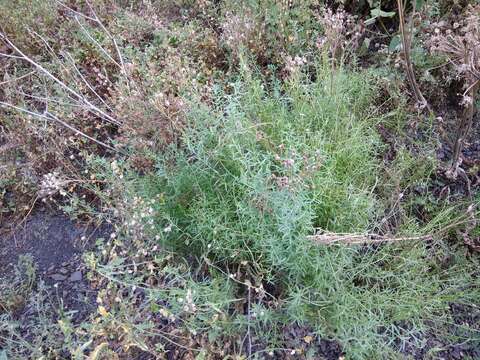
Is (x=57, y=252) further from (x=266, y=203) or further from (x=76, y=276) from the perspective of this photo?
(x=266, y=203)

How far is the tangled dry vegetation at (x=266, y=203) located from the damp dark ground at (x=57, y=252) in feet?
0.08

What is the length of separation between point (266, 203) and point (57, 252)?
145cm

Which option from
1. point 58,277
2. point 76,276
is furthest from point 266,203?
point 58,277

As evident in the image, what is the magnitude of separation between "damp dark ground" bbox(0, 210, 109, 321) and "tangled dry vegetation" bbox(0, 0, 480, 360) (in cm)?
2

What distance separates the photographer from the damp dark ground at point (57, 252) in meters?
2.49

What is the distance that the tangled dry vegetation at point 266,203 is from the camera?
1991 mm

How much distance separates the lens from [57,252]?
272 cm

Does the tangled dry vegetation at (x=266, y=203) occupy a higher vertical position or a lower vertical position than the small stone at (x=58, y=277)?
higher

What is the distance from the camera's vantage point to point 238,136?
2217mm

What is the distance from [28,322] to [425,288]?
2.04 meters

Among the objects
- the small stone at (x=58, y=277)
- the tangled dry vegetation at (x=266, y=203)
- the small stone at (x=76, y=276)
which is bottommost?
the small stone at (x=58, y=277)

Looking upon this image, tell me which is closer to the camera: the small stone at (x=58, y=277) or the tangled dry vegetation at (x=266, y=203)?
the tangled dry vegetation at (x=266, y=203)

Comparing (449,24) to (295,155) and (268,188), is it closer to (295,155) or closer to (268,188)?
(295,155)

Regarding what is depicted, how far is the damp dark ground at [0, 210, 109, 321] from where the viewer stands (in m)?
2.49
